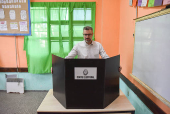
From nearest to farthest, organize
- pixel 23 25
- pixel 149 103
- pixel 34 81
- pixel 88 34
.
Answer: pixel 149 103 < pixel 88 34 < pixel 23 25 < pixel 34 81

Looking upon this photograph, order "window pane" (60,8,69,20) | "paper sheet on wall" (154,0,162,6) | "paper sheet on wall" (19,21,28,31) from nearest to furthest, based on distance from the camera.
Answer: "paper sheet on wall" (154,0,162,6) → "window pane" (60,8,69,20) → "paper sheet on wall" (19,21,28,31)

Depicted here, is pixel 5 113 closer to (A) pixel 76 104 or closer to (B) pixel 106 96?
(A) pixel 76 104

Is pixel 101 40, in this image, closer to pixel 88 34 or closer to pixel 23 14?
pixel 88 34

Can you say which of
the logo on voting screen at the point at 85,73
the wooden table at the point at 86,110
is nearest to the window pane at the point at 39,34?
the wooden table at the point at 86,110

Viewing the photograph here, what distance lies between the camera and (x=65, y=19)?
282 centimetres

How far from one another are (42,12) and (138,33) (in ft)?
6.91

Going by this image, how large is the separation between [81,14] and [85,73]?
6.87ft

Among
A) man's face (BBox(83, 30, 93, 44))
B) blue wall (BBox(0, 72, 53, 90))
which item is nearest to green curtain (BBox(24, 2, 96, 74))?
blue wall (BBox(0, 72, 53, 90))

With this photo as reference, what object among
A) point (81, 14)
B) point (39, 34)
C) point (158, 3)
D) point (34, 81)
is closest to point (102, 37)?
point (81, 14)

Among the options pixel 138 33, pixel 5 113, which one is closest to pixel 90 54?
pixel 138 33

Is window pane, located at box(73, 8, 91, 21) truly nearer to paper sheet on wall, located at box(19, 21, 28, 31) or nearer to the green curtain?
the green curtain

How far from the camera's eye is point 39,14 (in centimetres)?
282

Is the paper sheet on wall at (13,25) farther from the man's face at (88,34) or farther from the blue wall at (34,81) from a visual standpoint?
the man's face at (88,34)

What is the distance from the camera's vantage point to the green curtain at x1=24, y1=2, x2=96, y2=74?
2.79m
